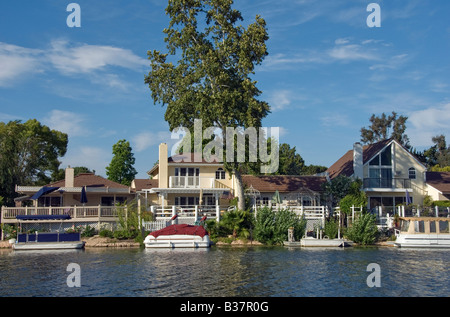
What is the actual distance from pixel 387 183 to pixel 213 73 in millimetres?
21553

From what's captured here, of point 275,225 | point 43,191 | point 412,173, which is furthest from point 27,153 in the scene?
point 412,173

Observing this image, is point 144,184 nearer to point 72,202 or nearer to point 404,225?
point 72,202

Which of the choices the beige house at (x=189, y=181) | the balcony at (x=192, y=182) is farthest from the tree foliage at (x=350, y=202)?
the balcony at (x=192, y=182)

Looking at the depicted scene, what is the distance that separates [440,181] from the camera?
52.1m

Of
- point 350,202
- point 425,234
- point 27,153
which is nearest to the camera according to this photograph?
point 425,234

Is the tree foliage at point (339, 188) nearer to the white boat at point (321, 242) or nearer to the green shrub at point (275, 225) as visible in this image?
the green shrub at point (275, 225)

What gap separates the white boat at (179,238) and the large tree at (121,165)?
110 ft

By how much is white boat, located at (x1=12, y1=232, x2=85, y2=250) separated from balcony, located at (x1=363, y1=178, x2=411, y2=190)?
27.9m

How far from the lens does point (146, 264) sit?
89.0 ft

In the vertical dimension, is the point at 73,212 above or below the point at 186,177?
below
